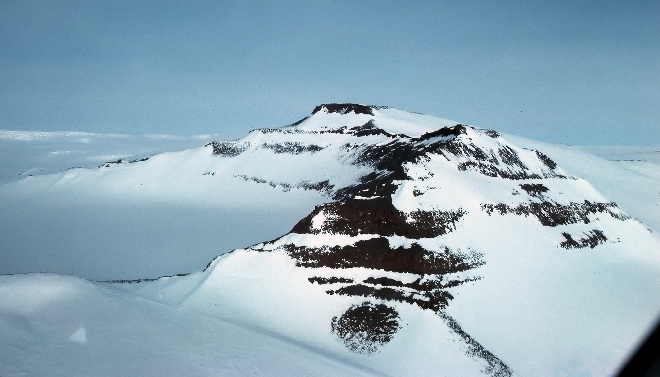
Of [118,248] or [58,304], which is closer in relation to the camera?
[58,304]

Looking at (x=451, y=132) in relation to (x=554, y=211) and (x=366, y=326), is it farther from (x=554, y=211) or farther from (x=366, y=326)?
(x=366, y=326)

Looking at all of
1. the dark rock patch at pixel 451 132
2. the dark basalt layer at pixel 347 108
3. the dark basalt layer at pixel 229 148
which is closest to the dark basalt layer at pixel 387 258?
the dark rock patch at pixel 451 132

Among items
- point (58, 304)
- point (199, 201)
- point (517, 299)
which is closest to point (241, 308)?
point (58, 304)

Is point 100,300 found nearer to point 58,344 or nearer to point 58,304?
point 58,304

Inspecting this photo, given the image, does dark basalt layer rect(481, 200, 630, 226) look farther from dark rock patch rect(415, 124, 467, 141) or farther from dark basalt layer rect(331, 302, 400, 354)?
dark basalt layer rect(331, 302, 400, 354)

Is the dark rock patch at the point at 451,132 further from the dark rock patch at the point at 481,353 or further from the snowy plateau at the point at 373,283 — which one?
the dark rock patch at the point at 481,353

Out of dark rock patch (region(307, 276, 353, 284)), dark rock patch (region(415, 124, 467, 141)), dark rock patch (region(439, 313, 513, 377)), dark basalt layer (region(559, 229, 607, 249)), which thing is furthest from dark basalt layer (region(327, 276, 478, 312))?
dark rock patch (region(415, 124, 467, 141))
